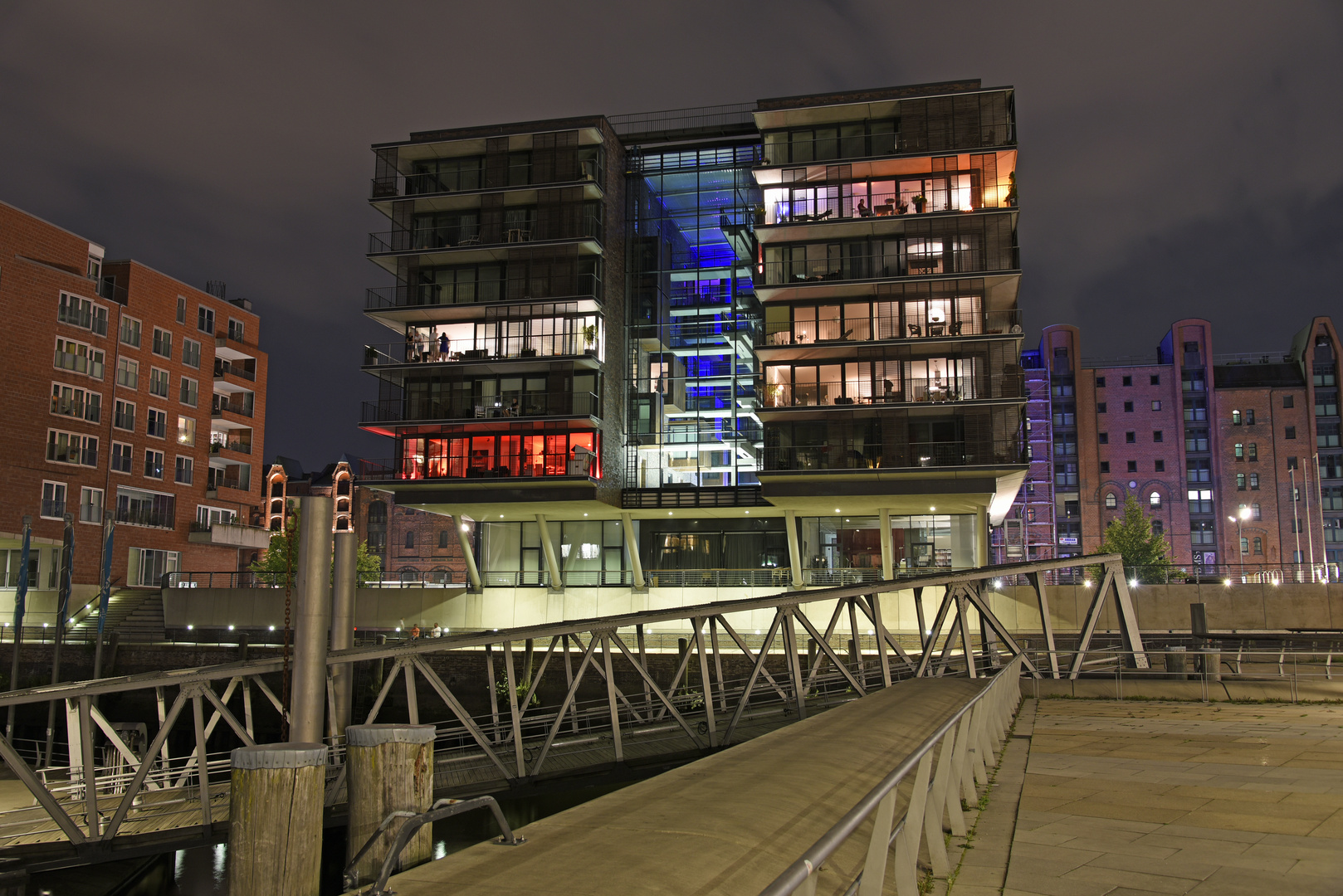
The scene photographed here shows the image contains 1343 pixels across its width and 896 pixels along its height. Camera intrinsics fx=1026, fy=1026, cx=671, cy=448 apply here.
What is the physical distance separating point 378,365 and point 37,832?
125 ft

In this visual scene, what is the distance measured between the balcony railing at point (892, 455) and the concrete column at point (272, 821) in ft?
133

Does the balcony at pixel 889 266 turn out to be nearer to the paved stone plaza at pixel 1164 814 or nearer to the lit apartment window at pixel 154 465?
the paved stone plaza at pixel 1164 814

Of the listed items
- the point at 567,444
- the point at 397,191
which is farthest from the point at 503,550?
the point at 397,191

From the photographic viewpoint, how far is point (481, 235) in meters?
52.6

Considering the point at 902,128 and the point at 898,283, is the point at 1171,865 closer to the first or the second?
the point at 898,283

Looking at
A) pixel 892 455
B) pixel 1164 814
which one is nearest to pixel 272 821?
pixel 1164 814

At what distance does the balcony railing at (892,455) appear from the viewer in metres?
45.4

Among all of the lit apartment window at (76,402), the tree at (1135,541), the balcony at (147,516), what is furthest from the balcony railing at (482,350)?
the tree at (1135,541)

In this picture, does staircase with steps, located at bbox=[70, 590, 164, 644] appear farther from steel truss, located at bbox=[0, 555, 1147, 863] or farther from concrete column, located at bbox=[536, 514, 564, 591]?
steel truss, located at bbox=[0, 555, 1147, 863]

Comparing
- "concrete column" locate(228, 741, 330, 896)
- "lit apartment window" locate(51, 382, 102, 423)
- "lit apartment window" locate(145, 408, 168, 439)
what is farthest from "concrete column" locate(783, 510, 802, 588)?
"concrete column" locate(228, 741, 330, 896)

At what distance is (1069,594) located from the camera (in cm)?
4584

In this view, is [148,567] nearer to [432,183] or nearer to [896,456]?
[432,183]

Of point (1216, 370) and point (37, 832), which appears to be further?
point (1216, 370)

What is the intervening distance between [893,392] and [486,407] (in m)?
19.8
